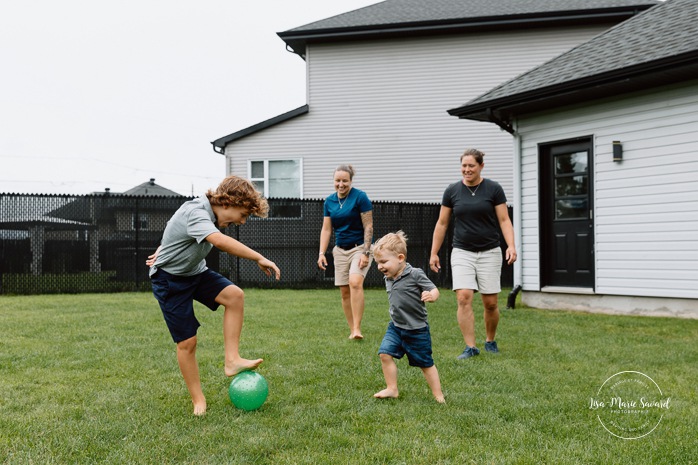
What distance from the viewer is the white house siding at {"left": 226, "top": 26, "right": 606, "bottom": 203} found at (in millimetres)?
17312

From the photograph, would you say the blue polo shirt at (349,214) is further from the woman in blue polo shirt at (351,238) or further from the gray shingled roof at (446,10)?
the gray shingled roof at (446,10)

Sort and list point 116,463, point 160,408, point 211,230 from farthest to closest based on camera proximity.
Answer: point 160,408, point 211,230, point 116,463

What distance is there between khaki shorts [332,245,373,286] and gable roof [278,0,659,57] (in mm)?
11767

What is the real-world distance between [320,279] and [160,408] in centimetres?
1106

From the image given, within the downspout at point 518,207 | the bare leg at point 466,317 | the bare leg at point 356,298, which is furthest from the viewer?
the downspout at point 518,207

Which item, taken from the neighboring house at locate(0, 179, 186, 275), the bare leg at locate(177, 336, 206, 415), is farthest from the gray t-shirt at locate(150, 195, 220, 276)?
the neighboring house at locate(0, 179, 186, 275)

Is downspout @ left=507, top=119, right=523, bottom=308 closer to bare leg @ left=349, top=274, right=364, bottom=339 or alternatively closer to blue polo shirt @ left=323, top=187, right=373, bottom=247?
blue polo shirt @ left=323, top=187, right=373, bottom=247

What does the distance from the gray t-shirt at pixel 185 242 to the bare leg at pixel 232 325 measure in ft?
1.02

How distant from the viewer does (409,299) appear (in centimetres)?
443

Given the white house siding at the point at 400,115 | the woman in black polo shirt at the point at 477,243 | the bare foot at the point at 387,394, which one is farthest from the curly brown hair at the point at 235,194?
the white house siding at the point at 400,115

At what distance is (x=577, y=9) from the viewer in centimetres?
1652

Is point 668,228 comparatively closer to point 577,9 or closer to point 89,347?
point 89,347

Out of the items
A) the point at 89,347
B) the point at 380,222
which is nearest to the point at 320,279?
the point at 380,222

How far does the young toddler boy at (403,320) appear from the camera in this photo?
4363mm
